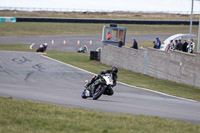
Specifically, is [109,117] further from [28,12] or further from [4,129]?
[28,12]

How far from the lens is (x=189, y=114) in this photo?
11.9m

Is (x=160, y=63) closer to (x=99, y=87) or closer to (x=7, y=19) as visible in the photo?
(x=99, y=87)

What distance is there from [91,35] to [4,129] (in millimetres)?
55524

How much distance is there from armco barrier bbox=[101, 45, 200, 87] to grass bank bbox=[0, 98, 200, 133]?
1047 cm

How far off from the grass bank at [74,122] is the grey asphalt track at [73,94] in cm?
157

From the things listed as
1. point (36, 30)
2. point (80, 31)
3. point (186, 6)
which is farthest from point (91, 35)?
point (186, 6)

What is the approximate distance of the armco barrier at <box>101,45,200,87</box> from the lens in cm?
2028

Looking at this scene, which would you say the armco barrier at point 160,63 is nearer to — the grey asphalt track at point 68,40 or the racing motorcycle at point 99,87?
the racing motorcycle at point 99,87

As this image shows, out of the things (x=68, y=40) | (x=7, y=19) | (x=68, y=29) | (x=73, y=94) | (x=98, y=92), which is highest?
(x=7, y=19)

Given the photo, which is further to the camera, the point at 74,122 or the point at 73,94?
the point at 73,94

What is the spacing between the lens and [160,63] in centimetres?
2339

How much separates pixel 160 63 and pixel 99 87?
971 centimetres

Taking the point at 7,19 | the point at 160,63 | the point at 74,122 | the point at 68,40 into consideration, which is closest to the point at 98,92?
the point at 74,122

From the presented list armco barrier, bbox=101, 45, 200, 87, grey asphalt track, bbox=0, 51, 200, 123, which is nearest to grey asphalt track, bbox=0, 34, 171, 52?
armco barrier, bbox=101, 45, 200, 87
